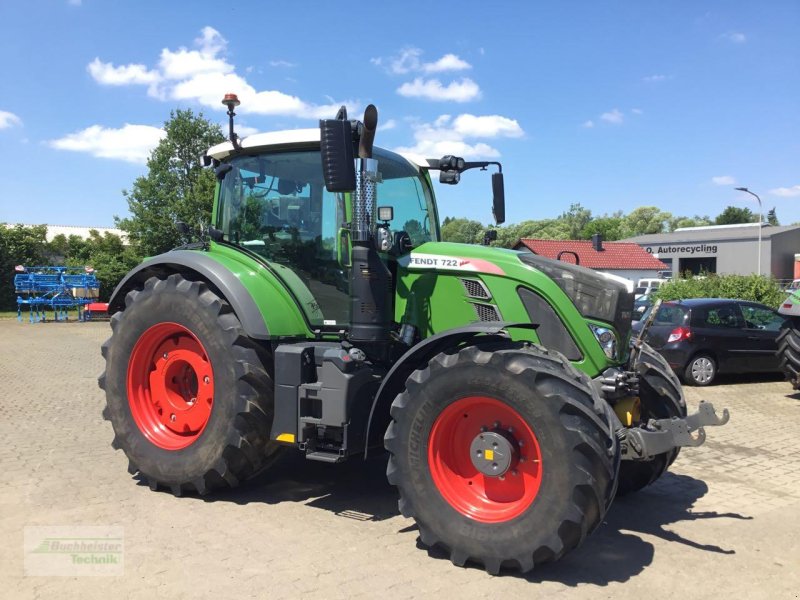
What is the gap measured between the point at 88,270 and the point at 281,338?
82.0 ft

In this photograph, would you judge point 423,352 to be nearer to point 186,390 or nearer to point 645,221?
point 186,390

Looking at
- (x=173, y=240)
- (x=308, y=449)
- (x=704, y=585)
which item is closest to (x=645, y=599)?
(x=704, y=585)

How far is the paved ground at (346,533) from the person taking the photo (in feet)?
11.7

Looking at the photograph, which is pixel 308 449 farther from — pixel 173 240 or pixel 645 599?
pixel 173 240

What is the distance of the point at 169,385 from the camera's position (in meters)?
5.36

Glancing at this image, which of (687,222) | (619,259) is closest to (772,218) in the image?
(687,222)

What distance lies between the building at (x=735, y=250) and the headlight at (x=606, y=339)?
181 feet

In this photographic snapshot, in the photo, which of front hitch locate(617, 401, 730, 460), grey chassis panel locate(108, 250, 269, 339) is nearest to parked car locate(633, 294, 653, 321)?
front hitch locate(617, 401, 730, 460)

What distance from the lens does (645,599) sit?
Answer: 3465 mm

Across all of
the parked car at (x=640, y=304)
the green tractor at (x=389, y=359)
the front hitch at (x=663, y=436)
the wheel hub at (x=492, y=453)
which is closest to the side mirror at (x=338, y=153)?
the green tractor at (x=389, y=359)

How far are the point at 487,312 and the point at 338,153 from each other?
148 cm

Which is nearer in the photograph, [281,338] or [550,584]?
[550,584]

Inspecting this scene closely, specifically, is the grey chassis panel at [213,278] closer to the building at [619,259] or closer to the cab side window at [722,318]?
the cab side window at [722,318]

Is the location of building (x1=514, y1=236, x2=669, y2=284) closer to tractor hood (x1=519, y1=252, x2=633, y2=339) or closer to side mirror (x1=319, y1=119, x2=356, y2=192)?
tractor hood (x1=519, y1=252, x2=633, y2=339)
